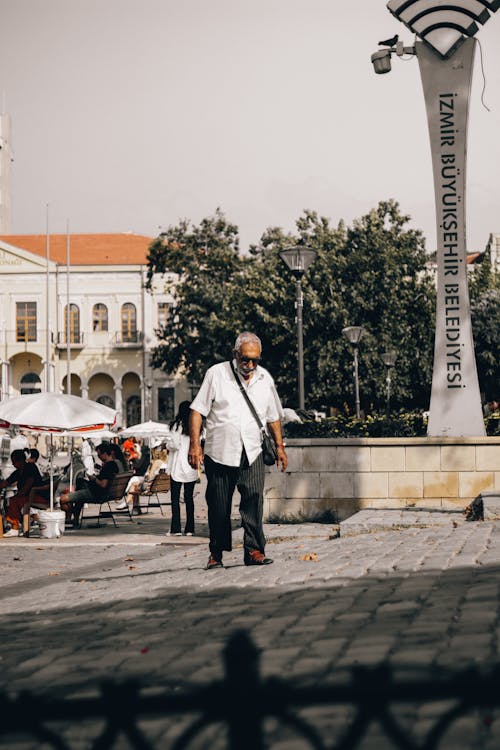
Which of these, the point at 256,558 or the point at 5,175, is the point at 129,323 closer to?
the point at 5,175

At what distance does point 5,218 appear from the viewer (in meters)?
94.7

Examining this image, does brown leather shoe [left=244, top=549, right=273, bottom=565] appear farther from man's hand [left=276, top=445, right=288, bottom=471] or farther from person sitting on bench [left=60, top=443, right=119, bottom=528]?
person sitting on bench [left=60, top=443, right=119, bottom=528]

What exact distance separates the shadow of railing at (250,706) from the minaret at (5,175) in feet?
311

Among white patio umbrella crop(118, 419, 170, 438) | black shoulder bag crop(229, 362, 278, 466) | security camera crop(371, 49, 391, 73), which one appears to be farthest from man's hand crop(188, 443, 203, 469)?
white patio umbrella crop(118, 419, 170, 438)

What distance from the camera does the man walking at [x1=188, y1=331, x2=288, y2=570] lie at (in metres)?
8.11

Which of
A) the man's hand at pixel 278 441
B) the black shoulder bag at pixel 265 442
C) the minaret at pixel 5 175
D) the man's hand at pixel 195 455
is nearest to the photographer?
the man's hand at pixel 195 455

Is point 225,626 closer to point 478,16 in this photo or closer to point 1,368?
point 478,16

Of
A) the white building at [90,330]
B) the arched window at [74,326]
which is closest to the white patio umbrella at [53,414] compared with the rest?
the white building at [90,330]

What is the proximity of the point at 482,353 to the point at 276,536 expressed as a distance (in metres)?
43.8

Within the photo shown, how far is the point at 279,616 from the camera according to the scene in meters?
5.67

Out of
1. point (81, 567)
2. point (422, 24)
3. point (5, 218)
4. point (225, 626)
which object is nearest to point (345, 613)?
point (225, 626)

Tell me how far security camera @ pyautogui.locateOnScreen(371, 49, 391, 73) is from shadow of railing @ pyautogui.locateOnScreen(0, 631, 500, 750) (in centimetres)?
1327

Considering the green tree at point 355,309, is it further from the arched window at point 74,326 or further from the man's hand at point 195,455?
the man's hand at point 195,455

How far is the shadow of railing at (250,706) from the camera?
2369 millimetres
